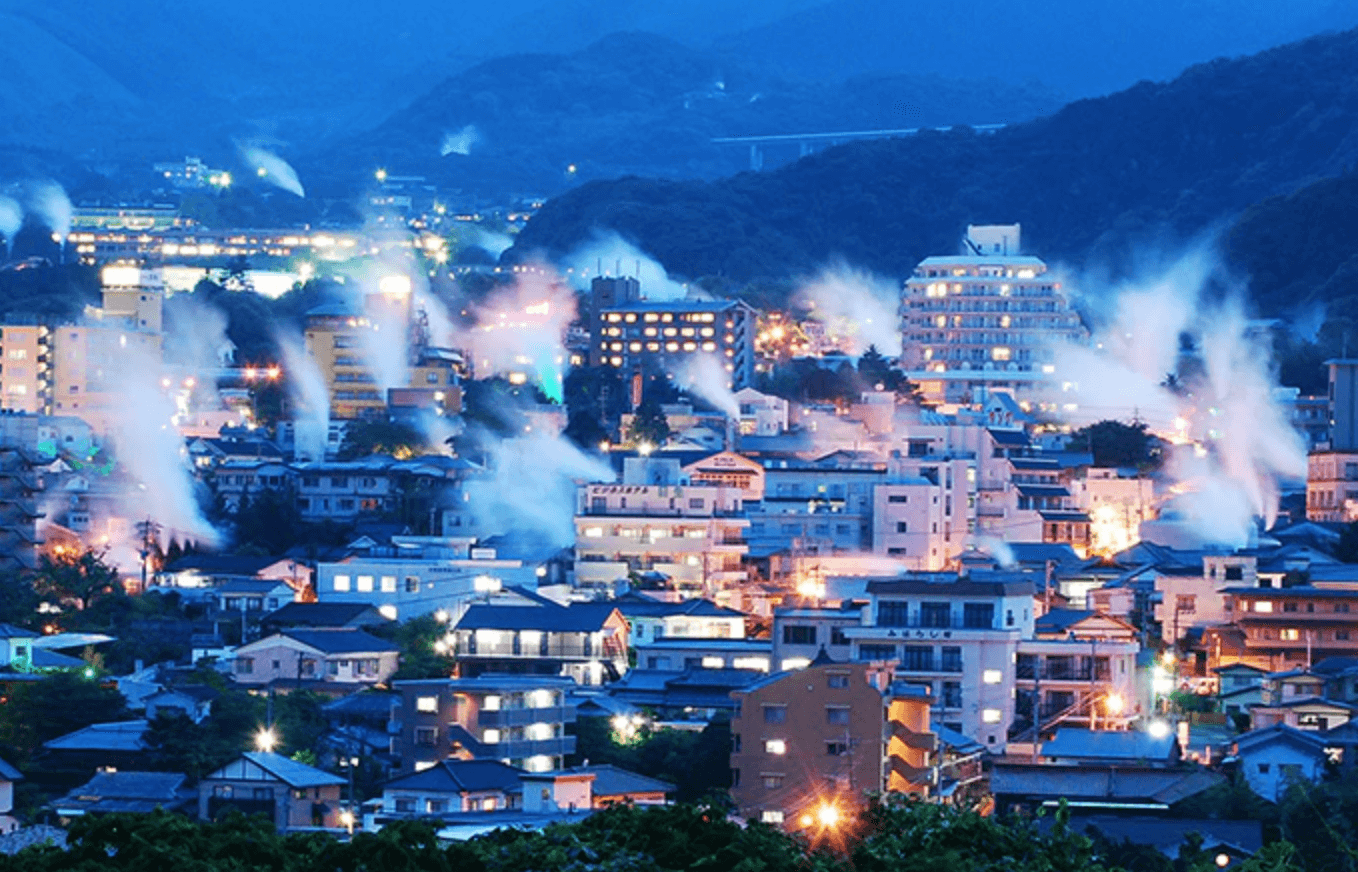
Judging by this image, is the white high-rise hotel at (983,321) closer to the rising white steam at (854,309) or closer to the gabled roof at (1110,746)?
the rising white steam at (854,309)

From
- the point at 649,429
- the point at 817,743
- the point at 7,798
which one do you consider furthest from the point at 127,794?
the point at 649,429

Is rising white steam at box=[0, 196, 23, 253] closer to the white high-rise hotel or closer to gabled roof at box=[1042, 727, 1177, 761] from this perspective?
the white high-rise hotel

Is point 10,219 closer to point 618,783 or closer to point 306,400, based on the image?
point 306,400

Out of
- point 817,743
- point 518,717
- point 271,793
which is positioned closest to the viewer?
point 271,793

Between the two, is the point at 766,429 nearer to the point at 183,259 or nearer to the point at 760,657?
the point at 760,657

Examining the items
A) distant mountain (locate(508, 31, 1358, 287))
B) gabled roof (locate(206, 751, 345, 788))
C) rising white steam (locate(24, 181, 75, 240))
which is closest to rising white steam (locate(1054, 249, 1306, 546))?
distant mountain (locate(508, 31, 1358, 287))
